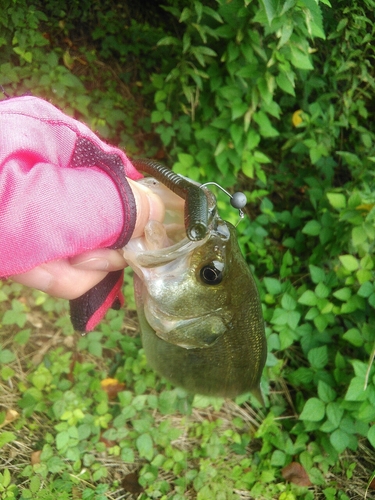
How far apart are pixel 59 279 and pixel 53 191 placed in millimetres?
255

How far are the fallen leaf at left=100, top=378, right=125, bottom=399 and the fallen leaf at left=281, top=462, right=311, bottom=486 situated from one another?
41.8 inches

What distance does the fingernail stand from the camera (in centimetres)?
106

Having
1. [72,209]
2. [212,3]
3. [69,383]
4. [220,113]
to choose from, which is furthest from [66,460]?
[212,3]

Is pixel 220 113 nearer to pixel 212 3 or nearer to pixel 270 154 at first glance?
pixel 212 3

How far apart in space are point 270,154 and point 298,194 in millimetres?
420

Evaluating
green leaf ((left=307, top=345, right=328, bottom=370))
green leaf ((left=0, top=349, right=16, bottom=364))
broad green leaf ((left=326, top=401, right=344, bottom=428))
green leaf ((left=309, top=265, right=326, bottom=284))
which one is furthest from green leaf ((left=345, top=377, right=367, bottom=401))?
green leaf ((left=0, top=349, right=16, bottom=364))

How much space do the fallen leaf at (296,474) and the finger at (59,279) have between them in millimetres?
1863

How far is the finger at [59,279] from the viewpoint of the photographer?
3.38 ft

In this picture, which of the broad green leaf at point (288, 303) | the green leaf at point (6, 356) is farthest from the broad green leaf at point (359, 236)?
the green leaf at point (6, 356)

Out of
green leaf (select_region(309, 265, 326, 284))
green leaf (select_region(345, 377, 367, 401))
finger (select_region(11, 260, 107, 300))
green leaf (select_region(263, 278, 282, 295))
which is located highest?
finger (select_region(11, 260, 107, 300))

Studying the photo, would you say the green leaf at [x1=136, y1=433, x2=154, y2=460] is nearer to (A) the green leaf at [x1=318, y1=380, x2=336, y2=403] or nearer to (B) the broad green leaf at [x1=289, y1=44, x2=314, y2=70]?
(A) the green leaf at [x1=318, y1=380, x2=336, y2=403]

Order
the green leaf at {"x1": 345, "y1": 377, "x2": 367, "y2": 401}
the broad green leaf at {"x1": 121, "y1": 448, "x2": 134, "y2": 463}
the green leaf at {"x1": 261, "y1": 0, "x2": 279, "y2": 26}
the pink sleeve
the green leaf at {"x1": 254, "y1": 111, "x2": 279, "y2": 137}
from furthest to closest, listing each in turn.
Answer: the green leaf at {"x1": 254, "y1": 111, "x2": 279, "y2": 137}, the broad green leaf at {"x1": 121, "y1": 448, "x2": 134, "y2": 463}, the green leaf at {"x1": 345, "y1": 377, "x2": 367, "y2": 401}, the green leaf at {"x1": 261, "y1": 0, "x2": 279, "y2": 26}, the pink sleeve

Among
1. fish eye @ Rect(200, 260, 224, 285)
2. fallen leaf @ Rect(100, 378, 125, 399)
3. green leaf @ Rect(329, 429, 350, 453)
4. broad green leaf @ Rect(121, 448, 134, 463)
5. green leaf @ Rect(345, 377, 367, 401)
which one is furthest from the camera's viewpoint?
fallen leaf @ Rect(100, 378, 125, 399)

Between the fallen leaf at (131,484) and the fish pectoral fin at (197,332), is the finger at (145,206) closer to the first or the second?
the fish pectoral fin at (197,332)
